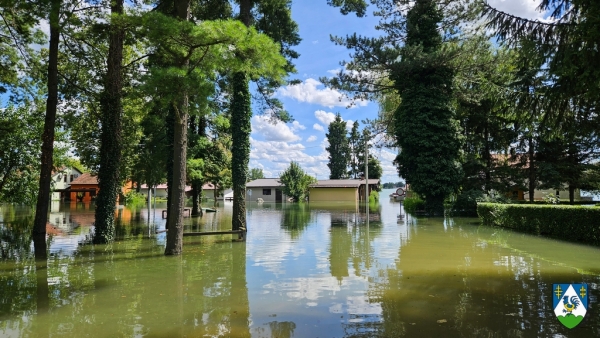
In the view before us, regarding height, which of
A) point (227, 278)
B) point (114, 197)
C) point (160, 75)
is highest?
point (160, 75)

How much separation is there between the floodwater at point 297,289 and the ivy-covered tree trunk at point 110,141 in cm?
119

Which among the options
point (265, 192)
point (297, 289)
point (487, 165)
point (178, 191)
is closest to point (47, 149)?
point (178, 191)

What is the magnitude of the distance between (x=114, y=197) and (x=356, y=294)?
32.1ft

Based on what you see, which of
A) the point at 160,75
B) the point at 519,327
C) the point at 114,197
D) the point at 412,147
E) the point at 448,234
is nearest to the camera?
the point at 519,327

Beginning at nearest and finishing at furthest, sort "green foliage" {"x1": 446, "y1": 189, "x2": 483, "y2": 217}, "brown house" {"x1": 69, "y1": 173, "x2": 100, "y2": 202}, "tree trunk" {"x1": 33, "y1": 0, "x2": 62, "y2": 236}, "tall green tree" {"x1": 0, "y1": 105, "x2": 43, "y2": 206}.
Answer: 1. "tree trunk" {"x1": 33, "y1": 0, "x2": 62, "y2": 236}
2. "tall green tree" {"x1": 0, "y1": 105, "x2": 43, "y2": 206}
3. "green foliage" {"x1": 446, "y1": 189, "x2": 483, "y2": 217}
4. "brown house" {"x1": 69, "y1": 173, "x2": 100, "y2": 202}

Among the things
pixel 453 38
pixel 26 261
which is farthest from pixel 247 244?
pixel 453 38

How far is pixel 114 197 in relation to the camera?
12.8 meters

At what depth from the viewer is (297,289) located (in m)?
6.70

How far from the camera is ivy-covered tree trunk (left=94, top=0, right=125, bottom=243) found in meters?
12.5

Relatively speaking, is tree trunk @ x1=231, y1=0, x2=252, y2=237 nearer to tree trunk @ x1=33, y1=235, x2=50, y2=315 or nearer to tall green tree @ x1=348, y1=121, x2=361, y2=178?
tree trunk @ x1=33, y1=235, x2=50, y2=315

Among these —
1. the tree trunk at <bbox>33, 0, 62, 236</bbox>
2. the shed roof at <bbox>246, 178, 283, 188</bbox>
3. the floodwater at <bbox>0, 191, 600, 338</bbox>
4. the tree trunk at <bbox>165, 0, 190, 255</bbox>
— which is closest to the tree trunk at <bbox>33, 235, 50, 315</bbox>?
the floodwater at <bbox>0, 191, 600, 338</bbox>

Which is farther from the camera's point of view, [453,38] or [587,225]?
[453,38]

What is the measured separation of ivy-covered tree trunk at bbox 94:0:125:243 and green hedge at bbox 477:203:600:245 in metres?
15.2

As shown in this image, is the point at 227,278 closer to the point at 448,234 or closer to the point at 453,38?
the point at 448,234
